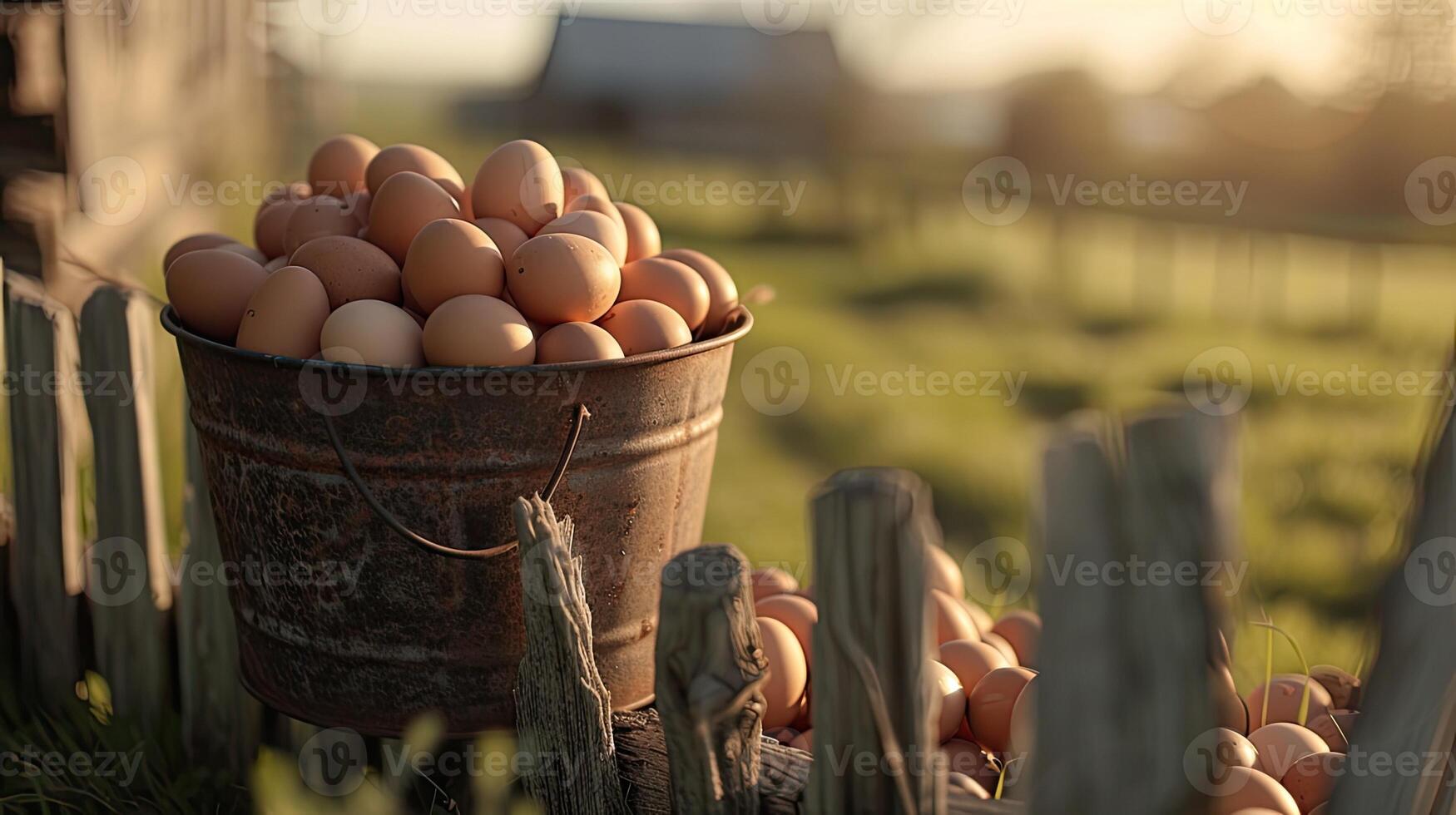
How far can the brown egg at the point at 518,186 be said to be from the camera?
2.37m

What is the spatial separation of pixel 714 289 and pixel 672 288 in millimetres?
155

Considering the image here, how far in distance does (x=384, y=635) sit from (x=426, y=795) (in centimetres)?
47

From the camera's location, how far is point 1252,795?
6.29 feet

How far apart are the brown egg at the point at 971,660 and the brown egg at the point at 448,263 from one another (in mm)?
1279

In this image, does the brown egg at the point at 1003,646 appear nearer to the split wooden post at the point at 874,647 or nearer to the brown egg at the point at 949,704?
the brown egg at the point at 949,704

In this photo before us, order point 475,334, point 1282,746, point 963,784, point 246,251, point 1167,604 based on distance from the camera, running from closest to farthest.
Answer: point 1167,604 < point 963,784 < point 475,334 < point 1282,746 < point 246,251

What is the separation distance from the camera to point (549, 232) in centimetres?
230

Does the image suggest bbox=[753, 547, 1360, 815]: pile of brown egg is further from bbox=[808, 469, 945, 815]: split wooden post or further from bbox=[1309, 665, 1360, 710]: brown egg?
bbox=[808, 469, 945, 815]: split wooden post

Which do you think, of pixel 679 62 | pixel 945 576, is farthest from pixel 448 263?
pixel 679 62

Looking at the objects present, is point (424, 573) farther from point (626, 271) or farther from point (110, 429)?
point (110, 429)

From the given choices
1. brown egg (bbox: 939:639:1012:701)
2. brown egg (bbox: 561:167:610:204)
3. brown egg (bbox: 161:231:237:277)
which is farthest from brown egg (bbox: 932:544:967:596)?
brown egg (bbox: 161:231:237:277)

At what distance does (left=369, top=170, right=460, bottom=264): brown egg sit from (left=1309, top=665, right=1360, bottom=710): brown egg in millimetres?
2377

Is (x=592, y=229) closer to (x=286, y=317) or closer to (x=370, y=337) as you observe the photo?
(x=370, y=337)

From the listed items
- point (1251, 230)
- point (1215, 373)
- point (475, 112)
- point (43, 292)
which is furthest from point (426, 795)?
point (475, 112)
